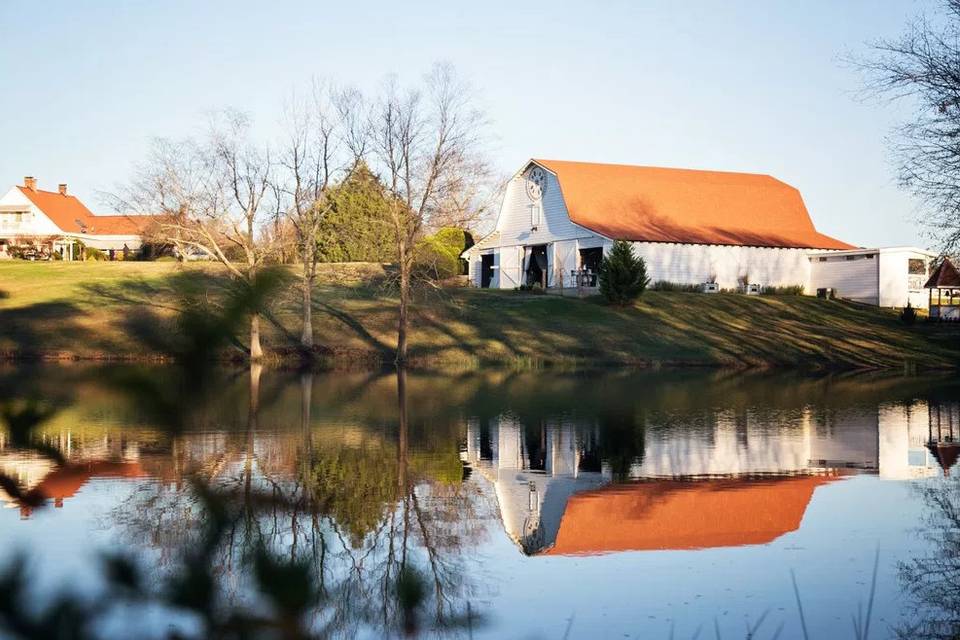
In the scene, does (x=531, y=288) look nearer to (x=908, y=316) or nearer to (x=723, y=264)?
(x=723, y=264)

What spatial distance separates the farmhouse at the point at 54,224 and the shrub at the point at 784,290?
4236 centimetres

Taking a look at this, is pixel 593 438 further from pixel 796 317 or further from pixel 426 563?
pixel 796 317

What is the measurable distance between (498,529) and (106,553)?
974 cm

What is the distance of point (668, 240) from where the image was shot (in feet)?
182

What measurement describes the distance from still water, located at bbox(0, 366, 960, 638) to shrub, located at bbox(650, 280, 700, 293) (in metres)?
29.8

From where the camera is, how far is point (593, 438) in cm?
1981

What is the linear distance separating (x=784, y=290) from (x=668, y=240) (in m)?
7.71

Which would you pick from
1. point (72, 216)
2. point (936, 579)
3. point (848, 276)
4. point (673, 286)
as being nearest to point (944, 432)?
point (936, 579)

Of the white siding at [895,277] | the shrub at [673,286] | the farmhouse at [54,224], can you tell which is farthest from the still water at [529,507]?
the farmhouse at [54,224]

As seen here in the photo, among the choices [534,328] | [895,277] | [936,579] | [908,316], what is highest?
[895,277]

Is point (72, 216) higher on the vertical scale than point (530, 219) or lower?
higher

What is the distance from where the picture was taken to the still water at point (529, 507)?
18.6 ft

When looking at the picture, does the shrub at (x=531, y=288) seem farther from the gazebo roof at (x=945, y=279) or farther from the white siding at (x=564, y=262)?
the gazebo roof at (x=945, y=279)

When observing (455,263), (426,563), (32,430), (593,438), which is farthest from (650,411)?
(455,263)
